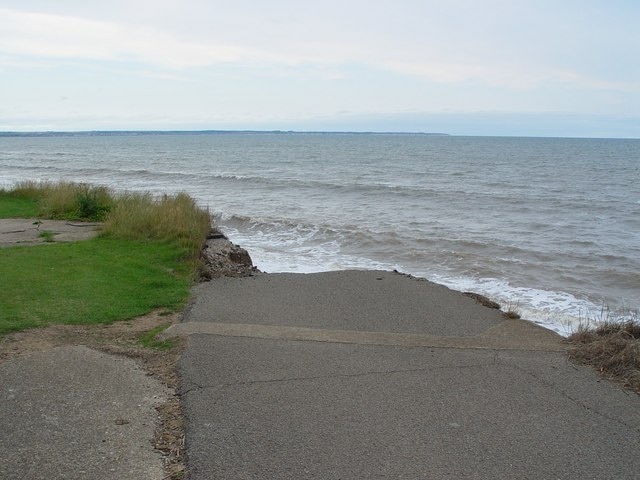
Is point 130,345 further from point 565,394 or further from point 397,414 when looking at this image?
point 565,394

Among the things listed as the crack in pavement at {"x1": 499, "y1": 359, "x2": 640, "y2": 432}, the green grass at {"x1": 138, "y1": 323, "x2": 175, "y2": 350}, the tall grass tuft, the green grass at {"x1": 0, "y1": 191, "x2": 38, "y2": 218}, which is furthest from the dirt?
the green grass at {"x1": 0, "y1": 191, "x2": 38, "y2": 218}

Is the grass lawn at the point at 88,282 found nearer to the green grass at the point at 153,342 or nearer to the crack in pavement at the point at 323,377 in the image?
the green grass at the point at 153,342

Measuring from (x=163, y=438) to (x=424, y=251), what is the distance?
12976 millimetres

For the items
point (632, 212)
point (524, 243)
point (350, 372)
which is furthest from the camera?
point (632, 212)

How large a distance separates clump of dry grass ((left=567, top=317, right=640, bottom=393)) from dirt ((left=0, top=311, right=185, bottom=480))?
4457 mm

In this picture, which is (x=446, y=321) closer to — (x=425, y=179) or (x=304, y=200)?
(x=304, y=200)

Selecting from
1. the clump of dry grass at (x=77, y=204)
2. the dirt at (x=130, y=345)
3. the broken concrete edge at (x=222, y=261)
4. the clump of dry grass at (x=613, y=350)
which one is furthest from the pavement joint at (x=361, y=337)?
the clump of dry grass at (x=77, y=204)

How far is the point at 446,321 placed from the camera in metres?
8.60

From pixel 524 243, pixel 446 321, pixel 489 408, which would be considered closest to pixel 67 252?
pixel 446 321

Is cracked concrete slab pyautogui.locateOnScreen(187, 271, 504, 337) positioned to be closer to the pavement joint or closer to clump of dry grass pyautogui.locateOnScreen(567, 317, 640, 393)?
the pavement joint

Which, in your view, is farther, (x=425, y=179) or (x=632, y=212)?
(x=425, y=179)

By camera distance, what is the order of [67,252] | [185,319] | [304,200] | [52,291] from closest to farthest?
[185,319] < [52,291] < [67,252] < [304,200]

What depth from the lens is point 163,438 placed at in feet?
16.1

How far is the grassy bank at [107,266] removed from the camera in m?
8.26
